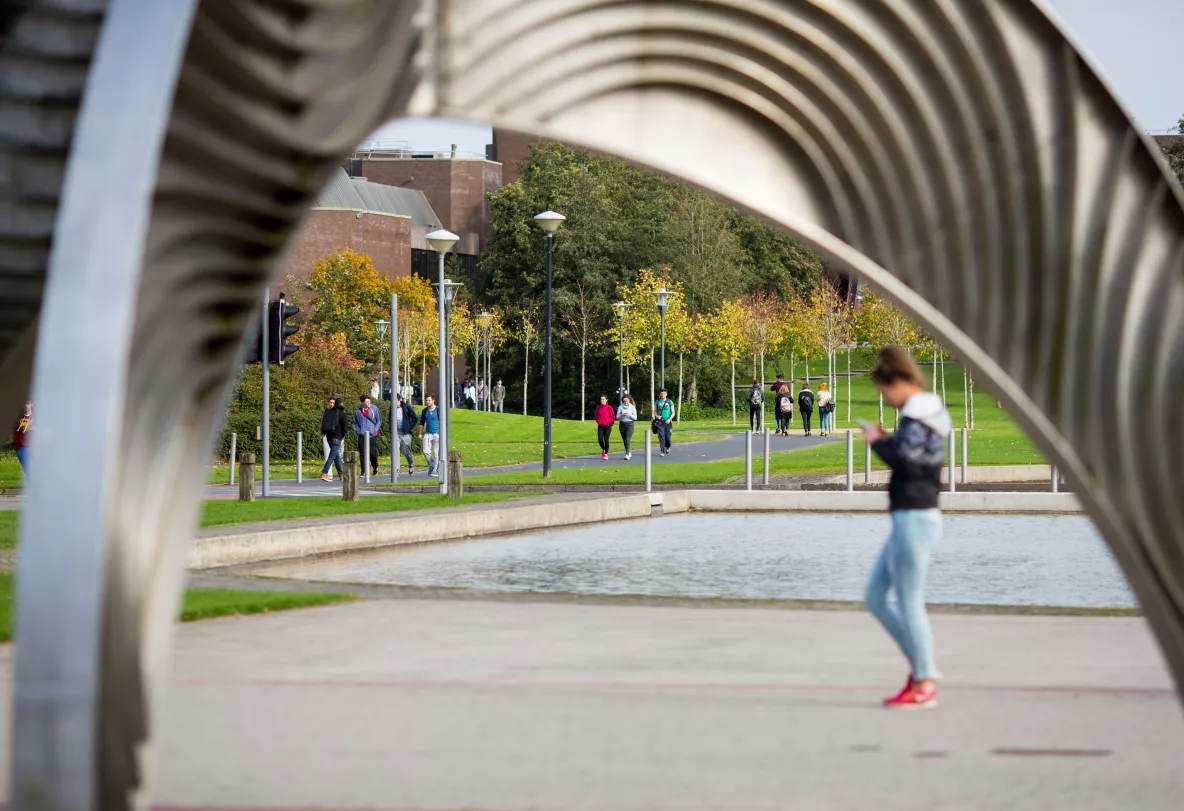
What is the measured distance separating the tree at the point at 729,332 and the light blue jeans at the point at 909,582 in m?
60.4

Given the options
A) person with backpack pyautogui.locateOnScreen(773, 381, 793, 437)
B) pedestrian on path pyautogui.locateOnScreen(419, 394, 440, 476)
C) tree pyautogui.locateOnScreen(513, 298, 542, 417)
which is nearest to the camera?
pedestrian on path pyautogui.locateOnScreen(419, 394, 440, 476)

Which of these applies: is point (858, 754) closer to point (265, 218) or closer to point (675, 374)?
point (265, 218)

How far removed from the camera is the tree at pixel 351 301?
7181cm

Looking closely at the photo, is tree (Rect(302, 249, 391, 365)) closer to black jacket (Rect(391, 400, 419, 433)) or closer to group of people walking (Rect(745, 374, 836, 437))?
group of people walking (Rect(745, 374, 836, 437))

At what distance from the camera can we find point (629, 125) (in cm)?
621

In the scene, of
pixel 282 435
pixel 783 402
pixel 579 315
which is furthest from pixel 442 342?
pixel 579 315

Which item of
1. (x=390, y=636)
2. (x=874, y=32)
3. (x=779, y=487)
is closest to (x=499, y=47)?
(x=874, y=32)

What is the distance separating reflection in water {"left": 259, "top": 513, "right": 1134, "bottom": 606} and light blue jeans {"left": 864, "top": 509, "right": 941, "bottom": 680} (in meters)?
5.95

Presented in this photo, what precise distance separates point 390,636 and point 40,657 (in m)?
6.84

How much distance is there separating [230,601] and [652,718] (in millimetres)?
5050

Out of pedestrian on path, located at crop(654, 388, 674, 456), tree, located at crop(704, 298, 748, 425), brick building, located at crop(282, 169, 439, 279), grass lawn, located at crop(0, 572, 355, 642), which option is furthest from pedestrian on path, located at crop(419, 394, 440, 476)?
brick building, located at crop(282, 169, 439, 279)

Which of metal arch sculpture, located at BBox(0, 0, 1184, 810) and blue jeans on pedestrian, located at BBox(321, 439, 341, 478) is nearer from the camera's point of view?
metal arch sculpture, located at BBox(0, 0, 1184, 810)

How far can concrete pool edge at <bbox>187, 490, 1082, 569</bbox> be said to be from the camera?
16.5 metres

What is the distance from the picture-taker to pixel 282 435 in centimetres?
3828
